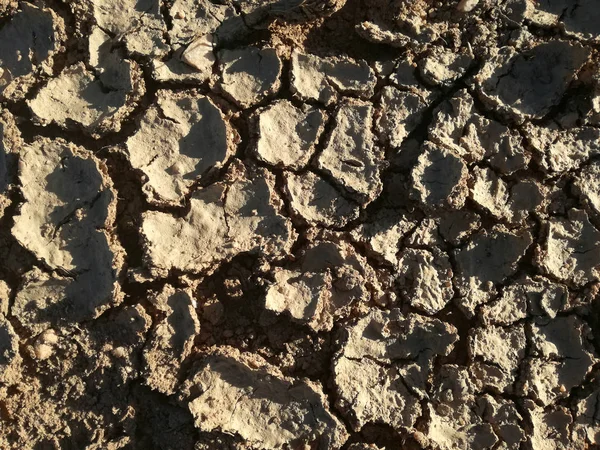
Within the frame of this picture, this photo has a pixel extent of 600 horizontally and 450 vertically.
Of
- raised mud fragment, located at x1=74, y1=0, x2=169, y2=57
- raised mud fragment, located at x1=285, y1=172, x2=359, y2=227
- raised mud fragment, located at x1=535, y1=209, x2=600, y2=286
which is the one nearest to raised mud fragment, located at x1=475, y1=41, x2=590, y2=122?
raised mud fragment, located at x1=535, y1=209, x2=600, y2=286

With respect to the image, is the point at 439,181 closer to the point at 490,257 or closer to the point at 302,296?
the point at 490,257

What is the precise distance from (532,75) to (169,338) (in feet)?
5.29

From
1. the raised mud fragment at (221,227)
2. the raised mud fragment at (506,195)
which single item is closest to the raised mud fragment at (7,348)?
the raised mud fragment at (221,227)

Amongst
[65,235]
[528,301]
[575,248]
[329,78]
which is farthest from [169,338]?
[575,248]

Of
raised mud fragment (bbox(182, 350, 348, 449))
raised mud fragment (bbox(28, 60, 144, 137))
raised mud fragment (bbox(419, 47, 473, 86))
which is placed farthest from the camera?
raised mud fragment (bbox(419, 47, 473, 86))

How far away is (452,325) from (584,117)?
3.05 feet

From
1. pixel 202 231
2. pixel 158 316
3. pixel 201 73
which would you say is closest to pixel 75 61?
pixel 201 73

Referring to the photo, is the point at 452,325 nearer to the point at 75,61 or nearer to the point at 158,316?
the point at 158,316

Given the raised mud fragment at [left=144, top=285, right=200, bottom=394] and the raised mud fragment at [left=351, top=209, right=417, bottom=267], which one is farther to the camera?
the raised mud fragment at [left=351, top=209, right=417, bottom=267]

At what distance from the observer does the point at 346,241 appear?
6.37 ft

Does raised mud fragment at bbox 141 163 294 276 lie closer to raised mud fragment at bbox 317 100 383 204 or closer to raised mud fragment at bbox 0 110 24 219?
raised mud fragment at bbox 317 100 383 204

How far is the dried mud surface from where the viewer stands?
73.4 inches

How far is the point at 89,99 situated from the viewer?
1.95m

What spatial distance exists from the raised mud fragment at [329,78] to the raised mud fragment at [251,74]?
74 mm
